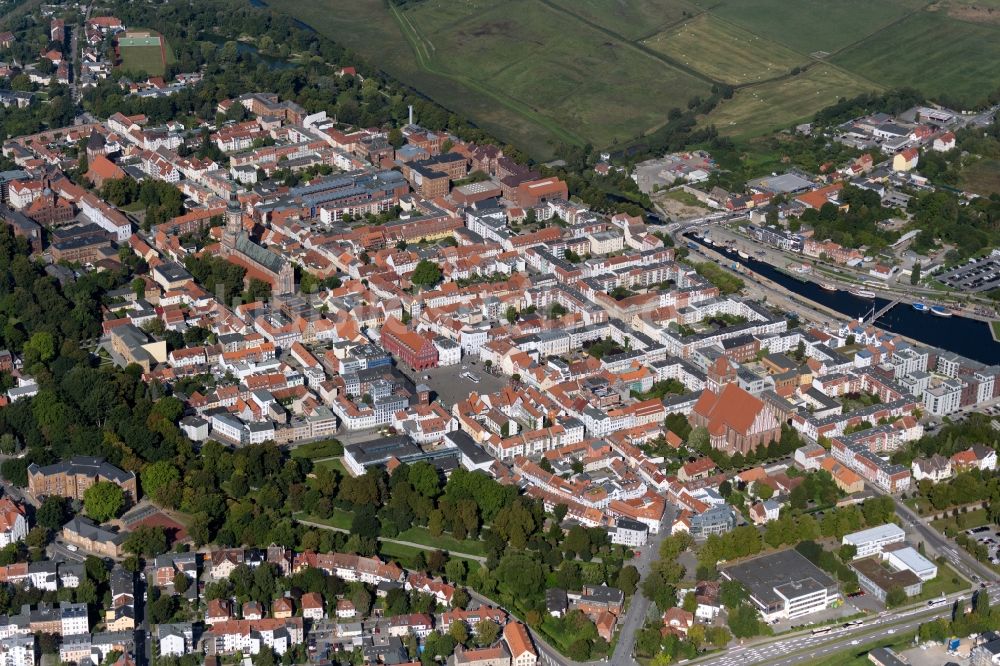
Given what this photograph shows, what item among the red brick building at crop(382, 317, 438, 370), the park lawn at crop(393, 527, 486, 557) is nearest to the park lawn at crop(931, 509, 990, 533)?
the park lawn at crop(393, 527, 486, 557)

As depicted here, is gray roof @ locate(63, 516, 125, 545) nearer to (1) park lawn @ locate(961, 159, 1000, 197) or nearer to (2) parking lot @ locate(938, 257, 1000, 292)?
(2) parking lot @ locate(938, 257, 1000, 292)

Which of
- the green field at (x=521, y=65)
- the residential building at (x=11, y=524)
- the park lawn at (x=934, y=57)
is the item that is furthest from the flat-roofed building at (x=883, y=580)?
the park lawn at (x=934, y=57)

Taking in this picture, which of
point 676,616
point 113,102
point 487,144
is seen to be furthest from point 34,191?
point 676,616

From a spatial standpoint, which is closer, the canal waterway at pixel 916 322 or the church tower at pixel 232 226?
the canal waterway at pixel 916 322

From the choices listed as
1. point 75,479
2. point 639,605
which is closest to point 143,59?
point 75,479

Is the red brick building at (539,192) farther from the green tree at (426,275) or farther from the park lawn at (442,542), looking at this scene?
the park lawn at (442,542)
